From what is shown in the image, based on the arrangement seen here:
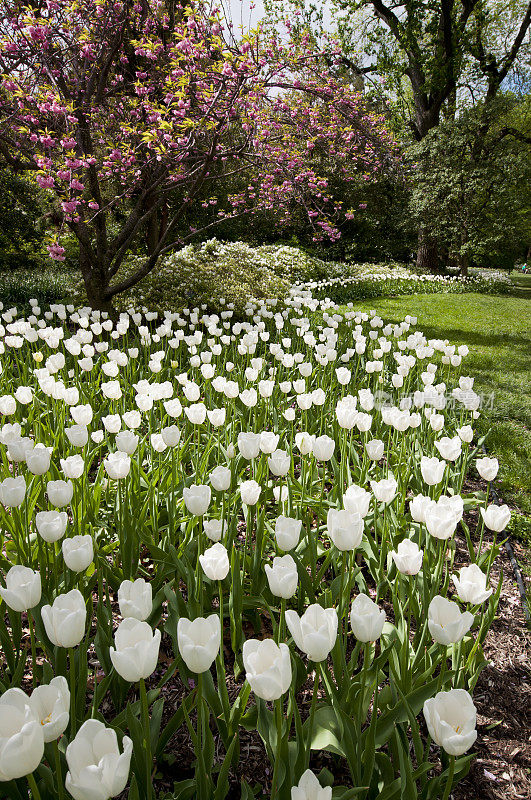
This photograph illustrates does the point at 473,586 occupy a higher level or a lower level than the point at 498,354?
higher

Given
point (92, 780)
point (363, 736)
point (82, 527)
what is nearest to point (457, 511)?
Result: point (363, 736)

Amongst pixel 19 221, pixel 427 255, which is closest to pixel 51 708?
pixel 19 221

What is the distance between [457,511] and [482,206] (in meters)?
16.3

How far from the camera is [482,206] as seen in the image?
15.5 metres

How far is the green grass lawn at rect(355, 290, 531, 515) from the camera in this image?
3.88m

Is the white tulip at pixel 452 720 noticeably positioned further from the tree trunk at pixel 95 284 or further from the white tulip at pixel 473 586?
the tree trunk at pixel 95 284

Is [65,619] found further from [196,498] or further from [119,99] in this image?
[119,99]

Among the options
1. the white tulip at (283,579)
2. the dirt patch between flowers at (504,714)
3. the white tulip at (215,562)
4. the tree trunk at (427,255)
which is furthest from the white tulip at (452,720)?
the tree trunk at (427,255)

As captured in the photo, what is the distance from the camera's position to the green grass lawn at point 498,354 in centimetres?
388

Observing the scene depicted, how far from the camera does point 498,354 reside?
7414 millimetres

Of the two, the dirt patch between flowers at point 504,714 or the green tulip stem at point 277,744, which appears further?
the dirt patch between flowers at point 504,714

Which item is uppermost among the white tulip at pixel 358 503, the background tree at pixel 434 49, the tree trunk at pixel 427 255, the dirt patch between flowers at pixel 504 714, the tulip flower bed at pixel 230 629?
the background tree at pixel 434 49

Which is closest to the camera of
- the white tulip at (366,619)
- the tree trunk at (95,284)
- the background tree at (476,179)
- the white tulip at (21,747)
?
the white tulip at (21,747)

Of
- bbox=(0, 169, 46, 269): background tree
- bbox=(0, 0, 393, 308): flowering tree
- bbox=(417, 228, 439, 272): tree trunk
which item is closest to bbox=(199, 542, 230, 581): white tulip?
bbox=(0, 0, 393, 308): flowering tree
